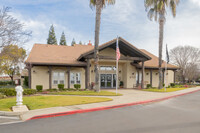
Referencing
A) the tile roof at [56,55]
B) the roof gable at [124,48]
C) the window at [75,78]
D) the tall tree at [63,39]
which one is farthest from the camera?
the tall tree at [63,39]

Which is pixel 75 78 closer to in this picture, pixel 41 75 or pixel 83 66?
pixel 83 66

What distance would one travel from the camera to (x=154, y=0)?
2005cm

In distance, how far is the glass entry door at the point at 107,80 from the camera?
2358 cm

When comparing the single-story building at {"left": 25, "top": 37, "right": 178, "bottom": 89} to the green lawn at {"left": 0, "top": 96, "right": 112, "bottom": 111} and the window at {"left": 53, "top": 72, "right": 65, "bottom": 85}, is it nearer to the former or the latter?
the window at {"left": 53, "top": 72, "right": 65, "bottom": 85}

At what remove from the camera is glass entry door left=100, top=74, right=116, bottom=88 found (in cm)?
2358

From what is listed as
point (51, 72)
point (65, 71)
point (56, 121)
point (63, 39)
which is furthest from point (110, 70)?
point (63, 39)

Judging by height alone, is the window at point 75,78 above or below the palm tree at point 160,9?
below

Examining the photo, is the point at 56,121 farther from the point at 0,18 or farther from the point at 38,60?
the point at 38,60

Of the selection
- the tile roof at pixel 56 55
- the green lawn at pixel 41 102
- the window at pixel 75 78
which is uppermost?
the tile roof at pixel 56 55

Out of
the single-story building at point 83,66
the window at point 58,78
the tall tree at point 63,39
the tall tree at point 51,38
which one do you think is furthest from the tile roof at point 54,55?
the tall tree at point 63,39

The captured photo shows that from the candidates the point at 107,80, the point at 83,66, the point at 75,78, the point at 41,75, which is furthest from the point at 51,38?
the point at 83,66

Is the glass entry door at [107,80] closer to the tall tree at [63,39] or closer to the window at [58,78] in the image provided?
the window at [58,78]

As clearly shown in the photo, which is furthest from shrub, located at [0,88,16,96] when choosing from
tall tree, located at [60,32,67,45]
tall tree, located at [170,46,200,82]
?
tall tree, located at [60,32,67,45]

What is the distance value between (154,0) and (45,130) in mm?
19957
